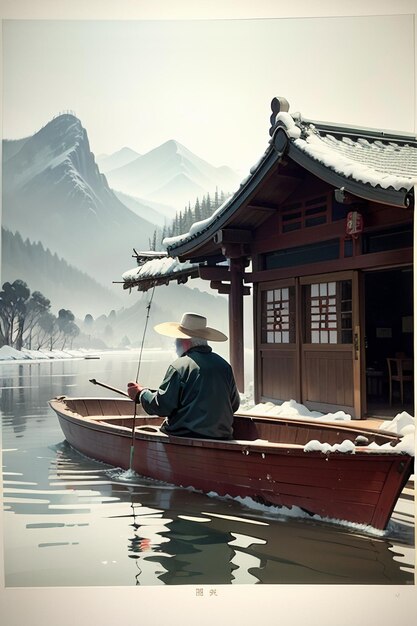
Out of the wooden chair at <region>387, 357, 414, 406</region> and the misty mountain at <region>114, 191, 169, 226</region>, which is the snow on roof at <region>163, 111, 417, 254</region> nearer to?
the misty mountain at <region>114, 191, 169, 226</region>

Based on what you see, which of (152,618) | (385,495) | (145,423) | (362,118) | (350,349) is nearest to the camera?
(385,495)

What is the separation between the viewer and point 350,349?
12.5ft

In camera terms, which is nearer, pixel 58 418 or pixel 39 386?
pixel 39 386

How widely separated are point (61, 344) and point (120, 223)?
0.81m

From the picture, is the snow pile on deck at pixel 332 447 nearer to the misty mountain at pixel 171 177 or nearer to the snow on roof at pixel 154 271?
the snow on roof at pixel 154 271

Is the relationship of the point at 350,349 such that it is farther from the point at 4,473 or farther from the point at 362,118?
the point at 4,473

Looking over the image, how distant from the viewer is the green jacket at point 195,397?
326cm

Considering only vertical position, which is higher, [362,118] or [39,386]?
[362,118]

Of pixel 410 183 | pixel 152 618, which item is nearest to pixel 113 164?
pixel 410 183

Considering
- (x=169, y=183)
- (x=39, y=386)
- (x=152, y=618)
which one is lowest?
(x=152, y=618)

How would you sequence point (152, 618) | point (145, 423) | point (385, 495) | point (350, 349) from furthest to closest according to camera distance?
point (145, 423) < point (350, 349) < point (152, 618) < point (385, 495)

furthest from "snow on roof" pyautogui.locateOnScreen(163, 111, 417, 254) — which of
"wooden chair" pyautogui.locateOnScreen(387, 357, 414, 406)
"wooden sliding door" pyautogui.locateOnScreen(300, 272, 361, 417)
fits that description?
"wooden chair" pyautogui.locateOnScreen(387, 357, 414, 406)

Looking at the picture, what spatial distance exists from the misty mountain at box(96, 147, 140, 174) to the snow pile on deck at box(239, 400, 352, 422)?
5.90ft

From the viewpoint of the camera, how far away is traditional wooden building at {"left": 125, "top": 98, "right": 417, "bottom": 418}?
11.6 ft
